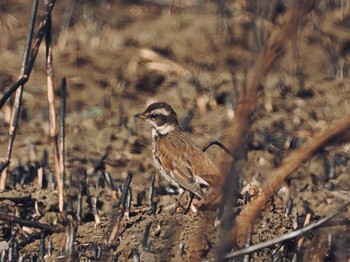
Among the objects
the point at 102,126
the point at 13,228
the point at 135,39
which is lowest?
the point at 13,228

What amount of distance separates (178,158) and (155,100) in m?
1.96

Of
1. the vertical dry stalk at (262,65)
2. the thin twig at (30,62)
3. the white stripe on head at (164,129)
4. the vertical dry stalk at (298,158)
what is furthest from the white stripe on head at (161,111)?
the vertical dry stalk at (262,65)

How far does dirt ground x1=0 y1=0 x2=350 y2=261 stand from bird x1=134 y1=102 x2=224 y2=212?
229 millimetres

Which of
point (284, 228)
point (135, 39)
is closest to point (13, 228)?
point (284, 228)

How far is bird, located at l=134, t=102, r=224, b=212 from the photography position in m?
8.37

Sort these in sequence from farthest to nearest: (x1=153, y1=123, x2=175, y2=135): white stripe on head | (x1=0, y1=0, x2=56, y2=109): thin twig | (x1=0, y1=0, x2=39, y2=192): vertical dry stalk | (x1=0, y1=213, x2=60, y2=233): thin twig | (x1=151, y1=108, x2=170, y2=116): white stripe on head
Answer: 1. (x1=153, y1=123, x2=175, y2=135): white stripe on head
2. (x1=151, y1=108, x2=170, y2=116): white stripe on head
3. (x1=0, y1=0, x2=39, y2=192): vertical dry stalk
4. (x1=0, y1=213, x2=60, y2=233): thin twig
5. (x1=0, y1=0, x2=56, y2=109): thin twig

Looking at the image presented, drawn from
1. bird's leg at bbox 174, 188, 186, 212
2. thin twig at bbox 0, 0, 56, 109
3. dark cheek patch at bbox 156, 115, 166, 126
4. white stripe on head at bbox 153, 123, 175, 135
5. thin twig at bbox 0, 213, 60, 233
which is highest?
thin twig at bbox 0, 0, 56, 109

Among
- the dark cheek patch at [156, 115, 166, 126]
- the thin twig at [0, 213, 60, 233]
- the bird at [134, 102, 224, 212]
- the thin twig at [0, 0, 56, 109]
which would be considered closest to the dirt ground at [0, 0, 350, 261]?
the thin twig at [0, 213, 60, 233]

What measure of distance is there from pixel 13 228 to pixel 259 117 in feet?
10.8

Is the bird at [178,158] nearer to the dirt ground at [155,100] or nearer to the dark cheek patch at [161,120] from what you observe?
the dark cheek patch at [161,120]

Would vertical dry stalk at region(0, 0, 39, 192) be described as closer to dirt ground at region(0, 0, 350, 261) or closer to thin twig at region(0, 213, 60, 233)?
dirt ground at region(0, 0, 350, 261)

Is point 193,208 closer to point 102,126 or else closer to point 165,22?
point 102,126

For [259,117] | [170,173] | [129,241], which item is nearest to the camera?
[129,241]

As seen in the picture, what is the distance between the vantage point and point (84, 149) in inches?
376
